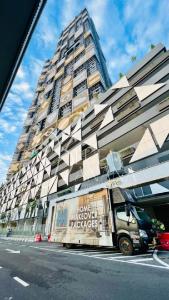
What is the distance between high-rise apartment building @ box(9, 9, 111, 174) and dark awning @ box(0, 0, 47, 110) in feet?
120

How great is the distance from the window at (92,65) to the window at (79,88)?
3.36m

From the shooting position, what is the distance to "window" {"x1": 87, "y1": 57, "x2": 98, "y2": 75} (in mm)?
43628

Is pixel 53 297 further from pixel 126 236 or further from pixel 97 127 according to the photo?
pixel 97 127

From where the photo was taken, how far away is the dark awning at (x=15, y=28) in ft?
4.96

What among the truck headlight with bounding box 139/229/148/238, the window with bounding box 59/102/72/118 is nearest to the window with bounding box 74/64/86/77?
the window with bounding box 59/102/72/118

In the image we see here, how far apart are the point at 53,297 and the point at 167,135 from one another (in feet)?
49.8

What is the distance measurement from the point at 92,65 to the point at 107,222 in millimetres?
44057

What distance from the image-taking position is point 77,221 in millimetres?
11641

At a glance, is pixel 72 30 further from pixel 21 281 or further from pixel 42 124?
pixel 21 281

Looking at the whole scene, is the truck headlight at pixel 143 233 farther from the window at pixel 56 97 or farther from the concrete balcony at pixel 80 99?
the window at pixel 56 97

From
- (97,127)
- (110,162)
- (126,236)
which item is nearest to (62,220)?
(126,236)

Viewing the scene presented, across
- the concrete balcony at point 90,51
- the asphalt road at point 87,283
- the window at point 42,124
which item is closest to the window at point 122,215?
the asphalt road at point 87,283

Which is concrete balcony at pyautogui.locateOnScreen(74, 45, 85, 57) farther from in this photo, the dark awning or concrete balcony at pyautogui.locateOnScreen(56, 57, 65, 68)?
the dark awning

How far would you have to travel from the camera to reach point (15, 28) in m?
1.63
